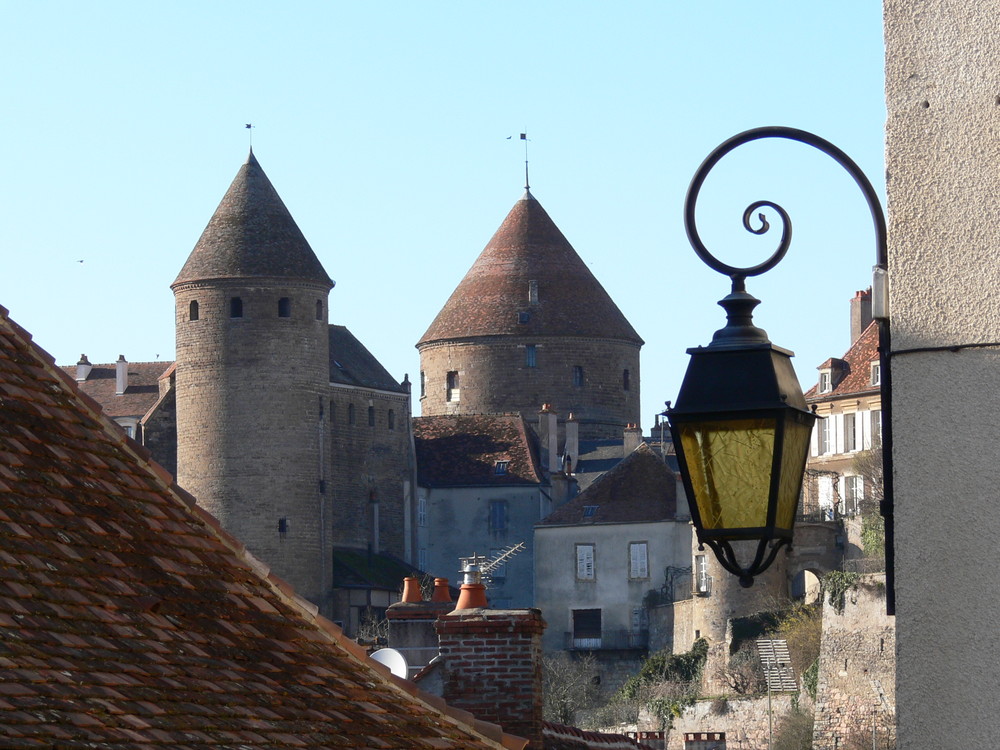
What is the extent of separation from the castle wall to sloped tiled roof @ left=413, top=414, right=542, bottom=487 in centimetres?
629

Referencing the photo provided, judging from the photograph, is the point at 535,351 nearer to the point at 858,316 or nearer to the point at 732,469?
the point at 858,316

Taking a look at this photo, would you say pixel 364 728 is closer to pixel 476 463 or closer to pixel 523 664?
pixel 523 664

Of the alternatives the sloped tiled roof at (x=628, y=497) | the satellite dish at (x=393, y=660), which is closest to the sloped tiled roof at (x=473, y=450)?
the sloped tiled roof at (x=628, y=497)

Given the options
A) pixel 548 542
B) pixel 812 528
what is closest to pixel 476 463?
pixel 548 542

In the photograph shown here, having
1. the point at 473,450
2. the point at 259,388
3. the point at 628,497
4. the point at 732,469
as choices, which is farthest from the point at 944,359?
the point at 473,450

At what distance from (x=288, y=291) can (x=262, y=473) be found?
549cm

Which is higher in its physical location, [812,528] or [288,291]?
[288,291]

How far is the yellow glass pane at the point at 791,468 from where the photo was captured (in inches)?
212

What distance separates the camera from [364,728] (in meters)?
8.25

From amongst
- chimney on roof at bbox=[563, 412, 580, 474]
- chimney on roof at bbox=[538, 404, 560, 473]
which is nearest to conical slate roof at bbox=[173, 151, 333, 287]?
chimney on roof at bbox=[538, 404, 560, 473]

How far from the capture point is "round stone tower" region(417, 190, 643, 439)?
78625 mm

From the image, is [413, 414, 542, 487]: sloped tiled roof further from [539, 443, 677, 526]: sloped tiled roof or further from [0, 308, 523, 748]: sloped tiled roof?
[0, 308, 523, 748]: sloped tiled roof

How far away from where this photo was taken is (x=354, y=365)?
70.1 meters

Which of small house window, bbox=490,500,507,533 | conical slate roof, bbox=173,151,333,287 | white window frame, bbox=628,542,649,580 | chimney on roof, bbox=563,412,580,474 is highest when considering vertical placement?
conical slate roof, bbox=173,151,333,287
